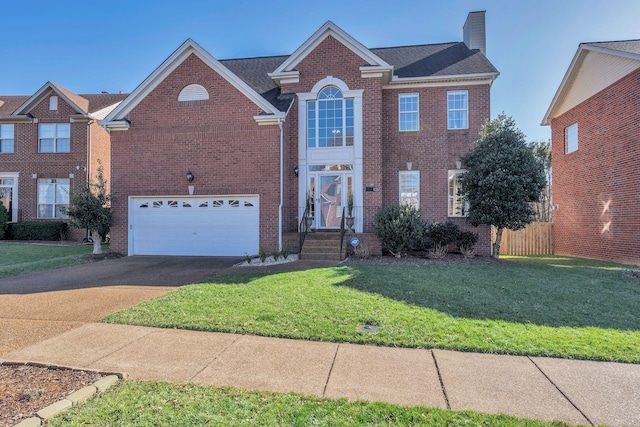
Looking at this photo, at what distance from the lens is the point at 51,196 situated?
1867cm

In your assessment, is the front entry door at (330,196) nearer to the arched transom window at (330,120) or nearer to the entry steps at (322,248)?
the arched transom window at (330,120)

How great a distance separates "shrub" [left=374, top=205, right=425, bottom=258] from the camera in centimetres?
1106

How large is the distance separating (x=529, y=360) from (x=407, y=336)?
1.39 m

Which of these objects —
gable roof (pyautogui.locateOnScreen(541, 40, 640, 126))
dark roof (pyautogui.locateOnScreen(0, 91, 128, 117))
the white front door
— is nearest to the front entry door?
gable roof (pyautogui.locateOnScreen(541, 40, 640, 126))

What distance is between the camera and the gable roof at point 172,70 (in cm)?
1205

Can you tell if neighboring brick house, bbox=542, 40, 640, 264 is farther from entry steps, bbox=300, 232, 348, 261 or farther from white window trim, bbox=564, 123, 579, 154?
entry steps, bbox=300, 232, 348, 261

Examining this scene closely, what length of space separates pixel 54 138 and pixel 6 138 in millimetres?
2841

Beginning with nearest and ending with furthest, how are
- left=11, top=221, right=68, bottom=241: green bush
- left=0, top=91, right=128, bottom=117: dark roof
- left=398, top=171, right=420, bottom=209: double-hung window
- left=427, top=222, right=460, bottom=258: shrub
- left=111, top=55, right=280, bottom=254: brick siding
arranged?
left=111, top=55, right=280, bottom=254: brick siding → left=427, top=222, right=460, bottom=258: shrub → left=398, top=171, right=420, bottom=209: double-hung window → left=11, top=221, right=68, bottom=241: green bush → left=0, top=91, right=128, bottom=117: dark roof

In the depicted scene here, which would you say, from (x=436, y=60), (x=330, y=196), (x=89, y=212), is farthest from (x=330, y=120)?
(x=89, y=212)

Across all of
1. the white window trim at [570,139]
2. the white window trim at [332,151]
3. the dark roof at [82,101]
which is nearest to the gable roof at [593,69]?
the white window trim at [570,139]

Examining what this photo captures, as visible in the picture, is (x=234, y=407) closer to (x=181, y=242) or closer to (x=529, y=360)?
(x=529, y=360)

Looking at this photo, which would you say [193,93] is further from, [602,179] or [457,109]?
[602,179]

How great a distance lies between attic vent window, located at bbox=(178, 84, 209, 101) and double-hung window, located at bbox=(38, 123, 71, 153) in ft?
34.4

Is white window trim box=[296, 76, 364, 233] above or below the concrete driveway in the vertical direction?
above
